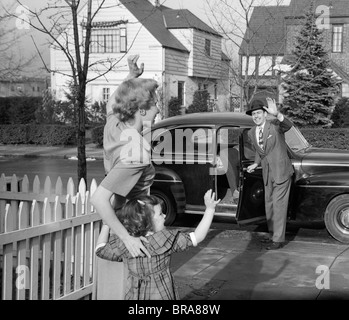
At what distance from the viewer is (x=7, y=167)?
19.6 m

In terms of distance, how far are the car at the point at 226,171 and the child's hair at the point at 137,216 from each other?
15.3 feet

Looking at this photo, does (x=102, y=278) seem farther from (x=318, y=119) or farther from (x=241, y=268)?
(x=318, y=119)

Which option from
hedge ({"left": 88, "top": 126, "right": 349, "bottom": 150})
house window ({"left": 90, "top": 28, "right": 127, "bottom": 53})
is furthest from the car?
house window ({"left": 90, "top": 28, "right": 127, "bottom": 53})

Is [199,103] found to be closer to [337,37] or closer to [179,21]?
[179,21]

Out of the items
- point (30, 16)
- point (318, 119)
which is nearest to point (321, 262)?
point (30, 16)

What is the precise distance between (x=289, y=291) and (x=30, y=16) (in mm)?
5176

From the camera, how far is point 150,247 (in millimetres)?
3264

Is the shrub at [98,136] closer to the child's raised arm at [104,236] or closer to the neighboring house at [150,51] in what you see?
the neighboring house at [150,51]

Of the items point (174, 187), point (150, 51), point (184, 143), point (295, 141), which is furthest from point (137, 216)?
point (150, 51)

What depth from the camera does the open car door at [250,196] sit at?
310 inches

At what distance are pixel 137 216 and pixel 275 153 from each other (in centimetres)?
460

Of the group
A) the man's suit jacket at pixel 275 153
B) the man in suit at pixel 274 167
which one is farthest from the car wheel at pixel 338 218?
the man's suit jacket at pixel 275 153

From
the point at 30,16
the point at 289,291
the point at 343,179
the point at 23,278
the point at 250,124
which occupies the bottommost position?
the point at 289,291

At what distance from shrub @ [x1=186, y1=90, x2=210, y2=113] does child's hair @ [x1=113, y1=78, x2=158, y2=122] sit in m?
31.1
